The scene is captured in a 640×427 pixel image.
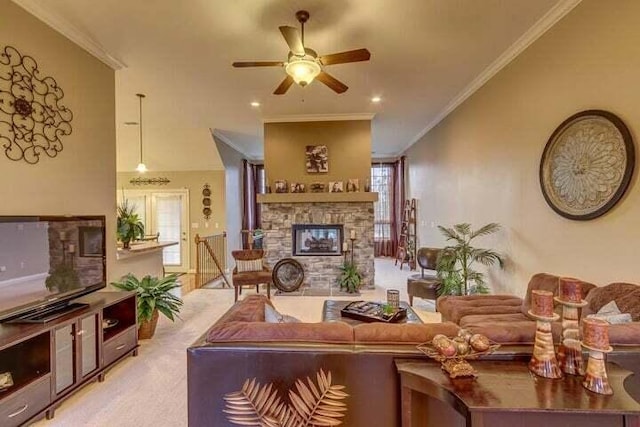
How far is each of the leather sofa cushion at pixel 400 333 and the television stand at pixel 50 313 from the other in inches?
90.6

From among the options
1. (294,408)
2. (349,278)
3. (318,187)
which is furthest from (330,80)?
(349,278)

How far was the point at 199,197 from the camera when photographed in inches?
324

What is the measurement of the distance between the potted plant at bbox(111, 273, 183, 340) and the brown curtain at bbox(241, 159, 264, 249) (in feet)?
17.0

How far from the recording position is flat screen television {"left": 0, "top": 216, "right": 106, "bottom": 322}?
7.41 ft

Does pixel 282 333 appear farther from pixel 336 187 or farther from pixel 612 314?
pixel 336 187

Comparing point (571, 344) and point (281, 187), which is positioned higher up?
point (281, 187)

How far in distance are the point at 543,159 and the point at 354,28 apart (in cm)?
227

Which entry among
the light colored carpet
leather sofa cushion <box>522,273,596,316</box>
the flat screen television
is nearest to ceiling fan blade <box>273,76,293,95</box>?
the flat screen television

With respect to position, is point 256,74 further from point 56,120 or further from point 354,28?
point 56,120

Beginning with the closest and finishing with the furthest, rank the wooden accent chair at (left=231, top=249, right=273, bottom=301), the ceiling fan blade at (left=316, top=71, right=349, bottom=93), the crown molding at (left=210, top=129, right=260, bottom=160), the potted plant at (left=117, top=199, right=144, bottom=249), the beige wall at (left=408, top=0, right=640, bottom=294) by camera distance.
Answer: the beige wall at (left=408, top=0, right=640, bottom=294), the ceiling fan blade at (left=316, top=71, right=349, bottom=93), the potted plant at (left=117, top=199, right=144, bottom=249), the wooden accent chair at (left=231, top=249, right=273, bottom=301), the crown molding at (left=210, top=129, right=260, bottom=160)

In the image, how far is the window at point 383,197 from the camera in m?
9.81

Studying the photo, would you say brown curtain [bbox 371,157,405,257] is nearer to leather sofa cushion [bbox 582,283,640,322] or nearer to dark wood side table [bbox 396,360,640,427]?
leather sofa cushion [bbox 582,283,640,322]

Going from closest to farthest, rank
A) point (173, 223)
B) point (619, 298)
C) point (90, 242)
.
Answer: point (619, 298), point (90, 242), point (173, 223)

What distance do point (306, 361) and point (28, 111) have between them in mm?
3084
